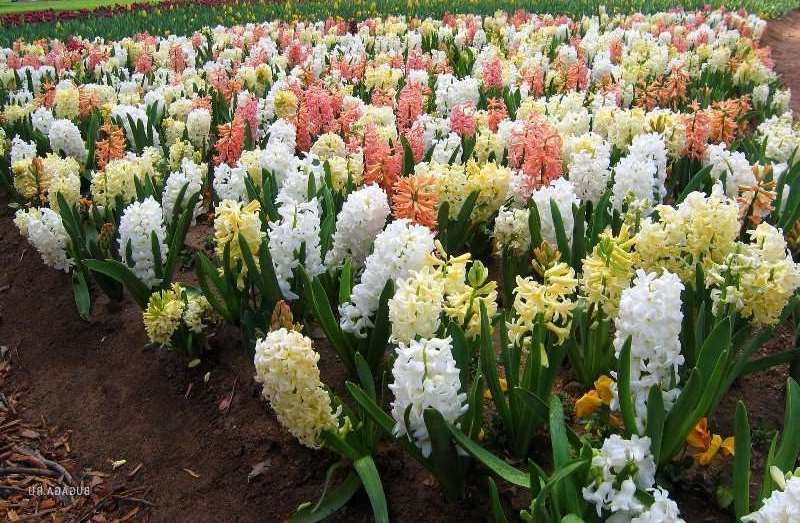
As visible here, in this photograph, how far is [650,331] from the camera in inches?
84.7

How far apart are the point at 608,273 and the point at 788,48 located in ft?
46.6

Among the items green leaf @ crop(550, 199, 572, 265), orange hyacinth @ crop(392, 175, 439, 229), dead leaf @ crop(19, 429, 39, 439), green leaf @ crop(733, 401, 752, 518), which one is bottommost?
dead leaf @ crop(19, 429, 39, 439)

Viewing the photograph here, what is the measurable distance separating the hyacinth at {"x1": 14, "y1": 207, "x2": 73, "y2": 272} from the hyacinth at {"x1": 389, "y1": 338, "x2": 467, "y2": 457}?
2.64 meters

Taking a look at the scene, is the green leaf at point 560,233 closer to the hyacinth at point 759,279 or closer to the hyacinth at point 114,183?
the hyacinth at point 759,279

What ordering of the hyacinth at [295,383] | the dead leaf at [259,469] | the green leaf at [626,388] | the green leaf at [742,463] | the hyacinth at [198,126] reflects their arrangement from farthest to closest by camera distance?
1. the hyacinth at [198,126]
2. the dead leaf at [259,469]
3. the hyacinth at [295,383]
4. the green leaf at [626,388]
5. the green leaf at [742,463]

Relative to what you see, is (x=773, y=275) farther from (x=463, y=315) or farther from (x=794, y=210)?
(x=794, y=210)

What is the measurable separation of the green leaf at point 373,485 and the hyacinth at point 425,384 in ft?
0.91

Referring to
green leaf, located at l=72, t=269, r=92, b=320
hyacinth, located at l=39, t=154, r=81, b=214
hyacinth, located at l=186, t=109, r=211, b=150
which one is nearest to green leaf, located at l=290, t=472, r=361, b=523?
green leaf, located at l=72, t=269, r=92, b=320

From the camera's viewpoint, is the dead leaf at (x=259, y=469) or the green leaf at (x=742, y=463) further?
the dead leaf at (x=259, y=469)

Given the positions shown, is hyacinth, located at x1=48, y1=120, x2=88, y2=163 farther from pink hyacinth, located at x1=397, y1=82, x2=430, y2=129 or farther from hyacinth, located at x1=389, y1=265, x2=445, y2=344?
hyacinth, located at x1=389, y1=265, x2=445, y2=344

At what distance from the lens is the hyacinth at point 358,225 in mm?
3195

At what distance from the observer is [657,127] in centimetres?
454

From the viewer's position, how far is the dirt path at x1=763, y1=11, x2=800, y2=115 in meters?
10.4

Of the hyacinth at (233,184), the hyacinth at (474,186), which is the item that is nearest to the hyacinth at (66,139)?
the hyacinth at (233,184)
